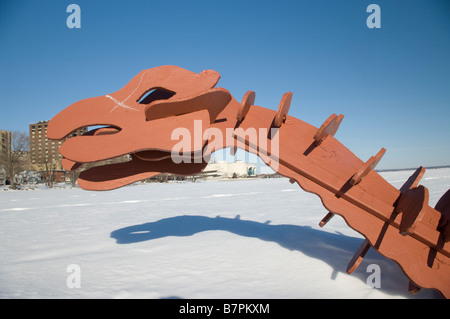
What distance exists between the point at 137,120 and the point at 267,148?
1.38m

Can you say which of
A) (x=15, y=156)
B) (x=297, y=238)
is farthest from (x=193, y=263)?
(x=15, y=156)

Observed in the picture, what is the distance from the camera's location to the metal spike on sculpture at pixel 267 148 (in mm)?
2254

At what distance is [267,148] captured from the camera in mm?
2607

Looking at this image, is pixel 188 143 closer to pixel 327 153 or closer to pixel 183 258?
pixel 327 153

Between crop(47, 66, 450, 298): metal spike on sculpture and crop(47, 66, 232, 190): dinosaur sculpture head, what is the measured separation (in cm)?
1

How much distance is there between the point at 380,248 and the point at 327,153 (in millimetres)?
969

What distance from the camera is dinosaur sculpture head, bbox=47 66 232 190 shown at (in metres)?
2.52

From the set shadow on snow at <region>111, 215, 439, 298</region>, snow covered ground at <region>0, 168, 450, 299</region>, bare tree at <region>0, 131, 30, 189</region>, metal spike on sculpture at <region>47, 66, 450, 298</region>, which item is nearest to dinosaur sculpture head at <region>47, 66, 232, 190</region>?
metal spike on sculpture at <region>47, 66, 450, 298</region>

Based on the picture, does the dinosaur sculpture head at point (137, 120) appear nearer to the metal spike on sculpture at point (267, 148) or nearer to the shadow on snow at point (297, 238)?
the metal spike on sculpture at point (267, 148)

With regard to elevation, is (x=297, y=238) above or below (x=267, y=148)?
below

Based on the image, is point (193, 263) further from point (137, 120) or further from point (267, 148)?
point (137, 120)

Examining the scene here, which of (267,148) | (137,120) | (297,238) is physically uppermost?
(137,120)

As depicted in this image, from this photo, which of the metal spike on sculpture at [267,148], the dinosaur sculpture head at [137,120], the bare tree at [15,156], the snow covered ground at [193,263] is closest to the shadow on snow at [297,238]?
the snow covered ground at [193,263]
